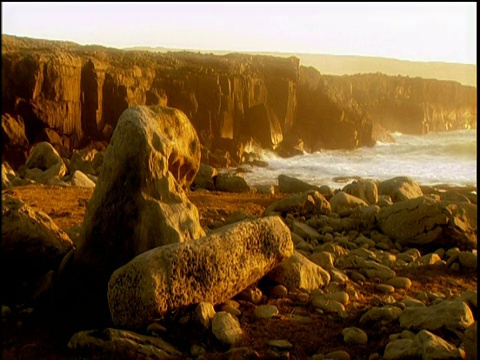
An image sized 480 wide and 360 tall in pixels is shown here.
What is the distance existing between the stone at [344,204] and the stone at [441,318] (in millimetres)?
5396

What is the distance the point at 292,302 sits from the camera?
5324mm

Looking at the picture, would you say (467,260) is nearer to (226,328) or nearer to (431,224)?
(431,224)

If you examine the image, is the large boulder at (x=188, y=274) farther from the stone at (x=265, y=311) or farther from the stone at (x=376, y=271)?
the stone at (x=376, y=271)

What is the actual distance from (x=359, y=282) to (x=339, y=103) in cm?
4094

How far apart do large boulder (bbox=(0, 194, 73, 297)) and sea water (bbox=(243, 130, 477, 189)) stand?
18.6m

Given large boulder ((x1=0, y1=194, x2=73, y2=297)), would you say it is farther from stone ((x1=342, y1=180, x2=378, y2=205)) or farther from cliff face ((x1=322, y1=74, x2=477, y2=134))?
cliff face ((x1=322, y1=74, x2=477, y2=134))

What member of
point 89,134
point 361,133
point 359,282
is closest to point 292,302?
point 359,282

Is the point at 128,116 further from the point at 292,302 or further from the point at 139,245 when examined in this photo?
the point at 292,302

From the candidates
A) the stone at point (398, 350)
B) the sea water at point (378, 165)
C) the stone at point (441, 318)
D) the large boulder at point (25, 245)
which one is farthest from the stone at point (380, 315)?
the sea water at point (378, 165)

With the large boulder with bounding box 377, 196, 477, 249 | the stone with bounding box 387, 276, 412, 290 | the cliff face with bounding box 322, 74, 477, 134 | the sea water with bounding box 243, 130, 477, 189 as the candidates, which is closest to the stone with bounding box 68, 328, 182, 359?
the stone with bounding box 387, 276, 412, 290

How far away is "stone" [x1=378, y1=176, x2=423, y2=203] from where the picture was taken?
12.2 meters

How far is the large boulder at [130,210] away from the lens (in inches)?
207

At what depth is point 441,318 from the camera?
14.9 ft

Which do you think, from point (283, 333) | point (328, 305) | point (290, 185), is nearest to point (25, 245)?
point (283, 333)
